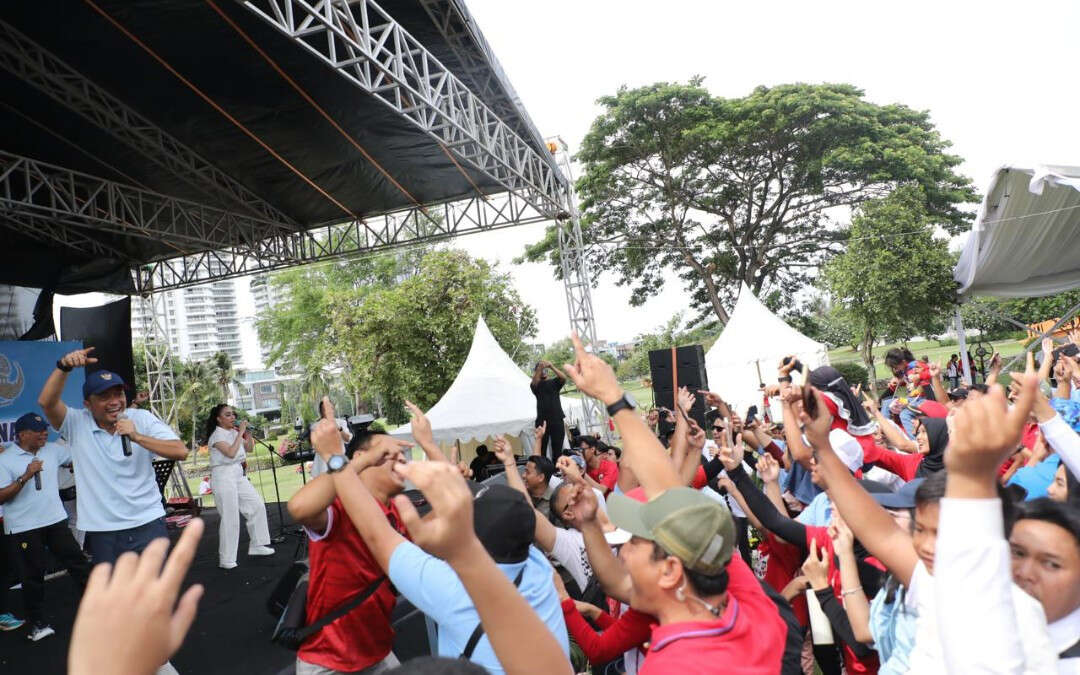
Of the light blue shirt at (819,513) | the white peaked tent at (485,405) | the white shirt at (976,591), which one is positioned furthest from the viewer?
the white peaked tent at (485,405)

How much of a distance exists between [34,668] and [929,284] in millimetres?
16272

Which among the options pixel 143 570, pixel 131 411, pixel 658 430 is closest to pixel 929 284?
pixel 658 430

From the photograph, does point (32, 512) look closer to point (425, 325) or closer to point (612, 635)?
point (612, 635)

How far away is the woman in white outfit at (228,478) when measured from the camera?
23.4 ft

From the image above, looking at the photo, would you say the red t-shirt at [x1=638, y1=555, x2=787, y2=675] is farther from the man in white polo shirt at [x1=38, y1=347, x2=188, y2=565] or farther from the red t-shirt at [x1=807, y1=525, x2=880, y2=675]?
the man in white polo shirt at [x1=38, y1=347, x2=188, y2=565]

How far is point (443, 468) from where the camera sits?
3.79ft

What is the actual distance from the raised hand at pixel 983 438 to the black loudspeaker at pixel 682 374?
18.7 ft

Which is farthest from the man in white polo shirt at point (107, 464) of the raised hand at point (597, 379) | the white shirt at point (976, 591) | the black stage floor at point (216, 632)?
the white shirt at point (976, 591)

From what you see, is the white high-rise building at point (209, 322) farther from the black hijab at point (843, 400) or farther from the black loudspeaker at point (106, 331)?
the black hijab at point (843, 400)

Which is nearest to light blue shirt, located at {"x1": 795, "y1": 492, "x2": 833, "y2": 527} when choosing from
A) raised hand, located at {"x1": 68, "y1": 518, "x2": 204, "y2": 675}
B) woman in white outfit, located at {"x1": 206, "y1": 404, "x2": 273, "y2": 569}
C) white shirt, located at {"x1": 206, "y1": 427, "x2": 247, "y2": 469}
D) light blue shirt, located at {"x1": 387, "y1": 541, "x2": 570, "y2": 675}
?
light blue shirt, located at {"x1": 387, "y1": 541, "x2": 570, "y2": 675}

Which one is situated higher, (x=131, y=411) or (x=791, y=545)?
(x=131, y=411)

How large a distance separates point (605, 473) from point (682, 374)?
9.10ft

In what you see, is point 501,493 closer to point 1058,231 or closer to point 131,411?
point 131,411

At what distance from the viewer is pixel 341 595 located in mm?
2262
